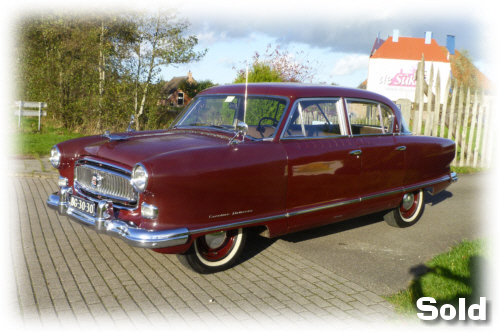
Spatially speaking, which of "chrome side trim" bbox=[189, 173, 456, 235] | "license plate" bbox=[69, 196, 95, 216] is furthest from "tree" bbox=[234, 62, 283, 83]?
"license plate" bbox=[69, 196, 95, 216]

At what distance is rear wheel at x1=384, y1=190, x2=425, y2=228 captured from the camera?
21.2ft

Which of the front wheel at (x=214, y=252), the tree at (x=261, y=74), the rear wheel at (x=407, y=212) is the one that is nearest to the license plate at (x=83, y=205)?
the front wheel at (x=214, y=252)

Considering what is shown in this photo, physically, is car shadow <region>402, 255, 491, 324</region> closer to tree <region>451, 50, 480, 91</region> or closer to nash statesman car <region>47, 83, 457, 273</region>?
nash statesman car <region>47, 83, 457, 273</region>

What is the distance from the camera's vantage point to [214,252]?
4570 millimetres

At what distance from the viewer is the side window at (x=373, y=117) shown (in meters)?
6.04

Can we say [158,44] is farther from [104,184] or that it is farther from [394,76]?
[394,76]

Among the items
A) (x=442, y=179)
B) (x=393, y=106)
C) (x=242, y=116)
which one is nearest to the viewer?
(x=242, y=116)

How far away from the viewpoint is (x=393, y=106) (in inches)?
250

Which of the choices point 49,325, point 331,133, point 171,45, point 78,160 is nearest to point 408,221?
point 331,133

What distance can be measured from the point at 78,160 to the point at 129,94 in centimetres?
938

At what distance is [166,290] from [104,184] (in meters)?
1.15

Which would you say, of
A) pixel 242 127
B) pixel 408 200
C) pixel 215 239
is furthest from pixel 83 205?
pixel 408 200

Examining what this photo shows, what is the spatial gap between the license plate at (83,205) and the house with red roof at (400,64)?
49.3 m

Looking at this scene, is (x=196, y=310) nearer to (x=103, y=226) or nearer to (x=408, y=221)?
(x=103, y=226)
